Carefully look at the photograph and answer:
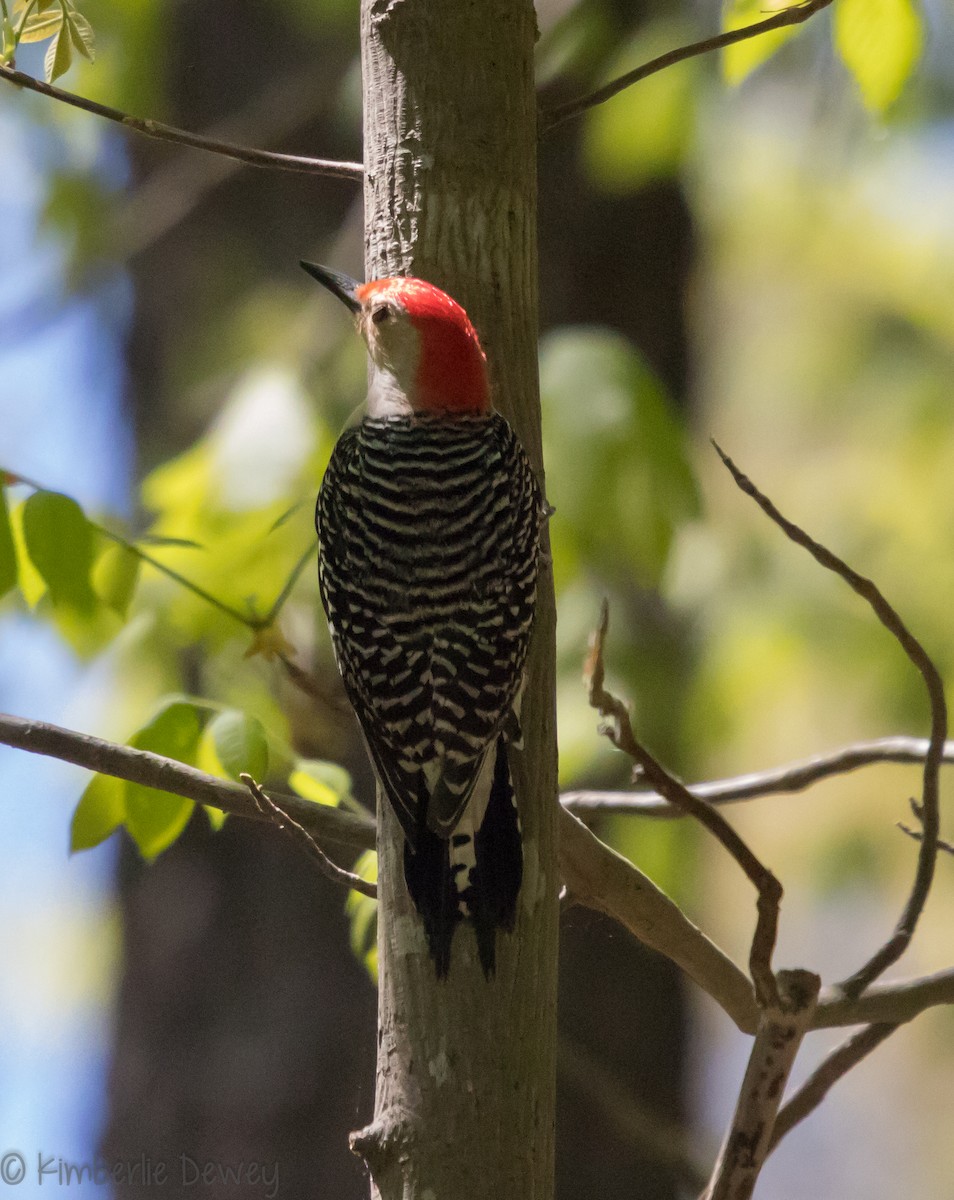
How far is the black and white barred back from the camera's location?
49.7 inches

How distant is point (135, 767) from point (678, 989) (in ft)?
6.05

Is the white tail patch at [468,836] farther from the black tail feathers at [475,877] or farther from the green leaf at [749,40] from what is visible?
the green leaf at [749,40]

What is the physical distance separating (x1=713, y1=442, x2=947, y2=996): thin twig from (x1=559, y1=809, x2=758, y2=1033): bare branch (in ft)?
0.56

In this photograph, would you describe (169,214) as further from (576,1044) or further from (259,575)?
(576,1044)

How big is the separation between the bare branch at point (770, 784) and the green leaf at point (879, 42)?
0.80 metres

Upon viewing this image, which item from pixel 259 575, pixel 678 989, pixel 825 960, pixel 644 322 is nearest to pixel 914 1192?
pixel 825 960

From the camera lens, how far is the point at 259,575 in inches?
74.6

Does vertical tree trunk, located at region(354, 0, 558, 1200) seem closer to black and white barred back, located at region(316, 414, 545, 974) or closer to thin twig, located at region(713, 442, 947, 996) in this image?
black and white barred back, located at region(316, 414, 545, 974)

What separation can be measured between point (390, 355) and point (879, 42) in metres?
0.65

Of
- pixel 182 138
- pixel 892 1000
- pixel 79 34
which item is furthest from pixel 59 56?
pixel 892 1000

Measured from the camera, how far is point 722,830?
49.0 inches

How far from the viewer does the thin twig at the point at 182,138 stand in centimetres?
132

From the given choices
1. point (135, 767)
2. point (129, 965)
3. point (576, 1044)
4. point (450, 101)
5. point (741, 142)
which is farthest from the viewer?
point (741, 142)

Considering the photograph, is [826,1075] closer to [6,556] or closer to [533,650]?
[533,650]
